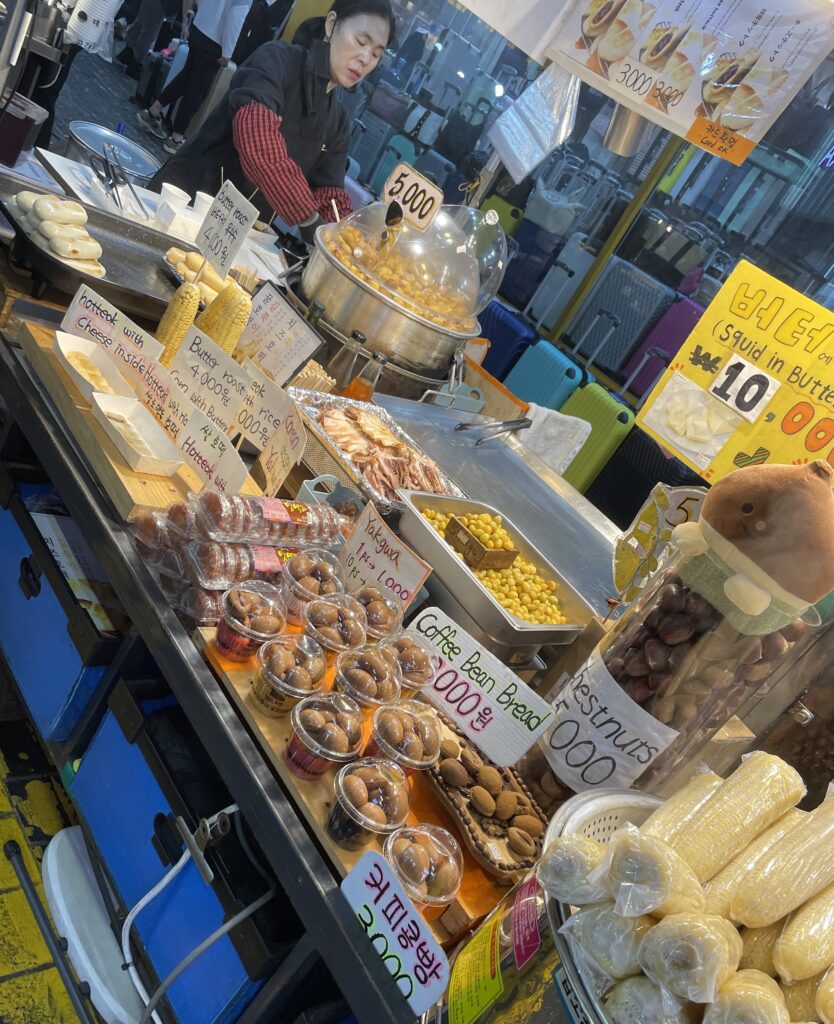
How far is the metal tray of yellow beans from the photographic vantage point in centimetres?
168

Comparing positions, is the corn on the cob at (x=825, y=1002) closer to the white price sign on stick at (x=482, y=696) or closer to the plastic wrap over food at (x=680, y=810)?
the plastic wrap over food at (x=680, y=810)

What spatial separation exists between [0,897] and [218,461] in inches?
44.7

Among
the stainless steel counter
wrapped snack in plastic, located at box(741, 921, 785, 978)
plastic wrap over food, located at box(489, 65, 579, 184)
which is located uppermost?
plastic wrap over food, located at box(489, 65, 579, 184)

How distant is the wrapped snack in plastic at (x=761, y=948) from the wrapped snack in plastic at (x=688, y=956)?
12cm

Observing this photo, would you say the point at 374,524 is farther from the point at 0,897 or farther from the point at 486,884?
the point at 0,897

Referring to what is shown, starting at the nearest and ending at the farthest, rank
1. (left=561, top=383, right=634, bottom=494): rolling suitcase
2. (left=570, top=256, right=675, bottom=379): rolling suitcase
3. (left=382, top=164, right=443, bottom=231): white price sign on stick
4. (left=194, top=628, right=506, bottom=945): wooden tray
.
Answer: (left=194, top=628, right=506, bottom=945): wooden tray
(left=382, top=164, right=443, bottom=231): white price sign on stick
(left=561, top=383, right=634, bottom=494): rolling suitcase
(left=570, top=256, right=675, bottom=379): rolling suitcase

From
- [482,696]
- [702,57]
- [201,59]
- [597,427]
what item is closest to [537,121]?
[702,57]

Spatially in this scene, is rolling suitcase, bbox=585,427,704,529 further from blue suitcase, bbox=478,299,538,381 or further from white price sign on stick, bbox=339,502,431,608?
white price sign on stick, bbox=339,502,431,608

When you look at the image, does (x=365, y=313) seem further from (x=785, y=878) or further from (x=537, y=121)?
(x=785, y=878)

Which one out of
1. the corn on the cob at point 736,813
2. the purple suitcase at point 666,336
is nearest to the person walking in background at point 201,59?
the purple suitcase at point 666,336

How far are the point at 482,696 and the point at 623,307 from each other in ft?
23.4

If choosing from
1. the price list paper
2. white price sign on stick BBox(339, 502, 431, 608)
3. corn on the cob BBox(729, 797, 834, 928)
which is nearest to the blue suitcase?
the price list paper

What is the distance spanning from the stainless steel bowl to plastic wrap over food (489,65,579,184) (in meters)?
1.55

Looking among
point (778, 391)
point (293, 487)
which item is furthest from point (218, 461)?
point (778, 391)
